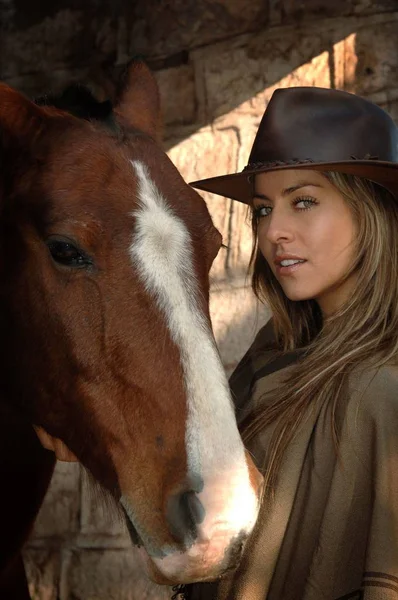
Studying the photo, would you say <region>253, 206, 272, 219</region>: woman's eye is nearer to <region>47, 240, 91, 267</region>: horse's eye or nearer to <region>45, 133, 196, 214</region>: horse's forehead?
<region>45, 133, 196, 214</region>: horse's forehead

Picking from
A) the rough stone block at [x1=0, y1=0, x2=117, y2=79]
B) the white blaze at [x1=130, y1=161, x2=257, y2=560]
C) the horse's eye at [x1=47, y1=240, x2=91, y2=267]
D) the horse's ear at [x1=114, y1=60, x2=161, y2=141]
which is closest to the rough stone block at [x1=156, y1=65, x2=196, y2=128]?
the rough stone block at [x1=0, y1=0, x2=117, y2=79]

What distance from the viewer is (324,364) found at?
6.02 ft

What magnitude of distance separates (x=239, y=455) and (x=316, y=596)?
17.6 inches

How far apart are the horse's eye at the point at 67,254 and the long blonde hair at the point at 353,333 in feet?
2.04

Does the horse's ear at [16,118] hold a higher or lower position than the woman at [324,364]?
higher

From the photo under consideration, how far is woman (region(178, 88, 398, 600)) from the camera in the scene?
1645mm

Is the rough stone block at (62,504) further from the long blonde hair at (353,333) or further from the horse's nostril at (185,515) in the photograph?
the horse's nostril at (185,515)

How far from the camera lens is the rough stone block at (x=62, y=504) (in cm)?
351

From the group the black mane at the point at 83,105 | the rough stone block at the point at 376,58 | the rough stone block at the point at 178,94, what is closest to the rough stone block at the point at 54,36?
the rough stone block at the point at 178,94

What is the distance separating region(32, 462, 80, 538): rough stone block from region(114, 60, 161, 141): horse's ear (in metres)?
1.88

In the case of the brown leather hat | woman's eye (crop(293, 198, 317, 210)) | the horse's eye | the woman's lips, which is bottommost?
the woman's lips

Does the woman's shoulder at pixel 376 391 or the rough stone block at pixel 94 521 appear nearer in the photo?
the woman's shoulder at pixel 376 391

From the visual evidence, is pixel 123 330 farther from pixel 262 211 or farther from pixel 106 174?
pixel 262 211

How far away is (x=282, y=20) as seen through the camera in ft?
10.9
